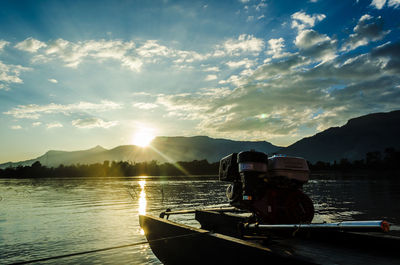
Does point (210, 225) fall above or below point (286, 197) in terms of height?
below

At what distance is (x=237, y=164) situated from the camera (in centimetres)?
629

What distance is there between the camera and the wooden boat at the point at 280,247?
14.3ft

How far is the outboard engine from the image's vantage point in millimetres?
5738

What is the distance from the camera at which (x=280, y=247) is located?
5426 millimetres

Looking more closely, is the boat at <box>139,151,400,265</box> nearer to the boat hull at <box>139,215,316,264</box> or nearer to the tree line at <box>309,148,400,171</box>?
the boat hull at <box>139,215,316,264</box>

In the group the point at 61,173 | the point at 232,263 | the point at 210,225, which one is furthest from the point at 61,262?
the point at 61,173

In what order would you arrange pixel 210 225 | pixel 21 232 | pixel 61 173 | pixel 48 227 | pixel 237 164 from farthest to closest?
pixel 61 173 < pixel 48 227 < pixel 21 232 < pixel 210 225 < pixel 237 164

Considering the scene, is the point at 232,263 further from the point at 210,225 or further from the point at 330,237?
the point at 210,225

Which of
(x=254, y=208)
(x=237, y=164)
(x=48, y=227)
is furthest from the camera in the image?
(x=48, y=227)

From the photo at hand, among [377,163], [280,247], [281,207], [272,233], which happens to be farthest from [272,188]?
[377,163]

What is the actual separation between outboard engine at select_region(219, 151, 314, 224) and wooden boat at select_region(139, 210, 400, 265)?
0.40m

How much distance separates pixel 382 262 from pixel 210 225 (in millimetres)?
6743

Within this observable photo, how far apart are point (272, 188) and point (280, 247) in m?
1.21

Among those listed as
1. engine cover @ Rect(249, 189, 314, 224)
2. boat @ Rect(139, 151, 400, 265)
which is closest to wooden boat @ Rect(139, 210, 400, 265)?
boat @ Rect(139, 151, 400, 265)
